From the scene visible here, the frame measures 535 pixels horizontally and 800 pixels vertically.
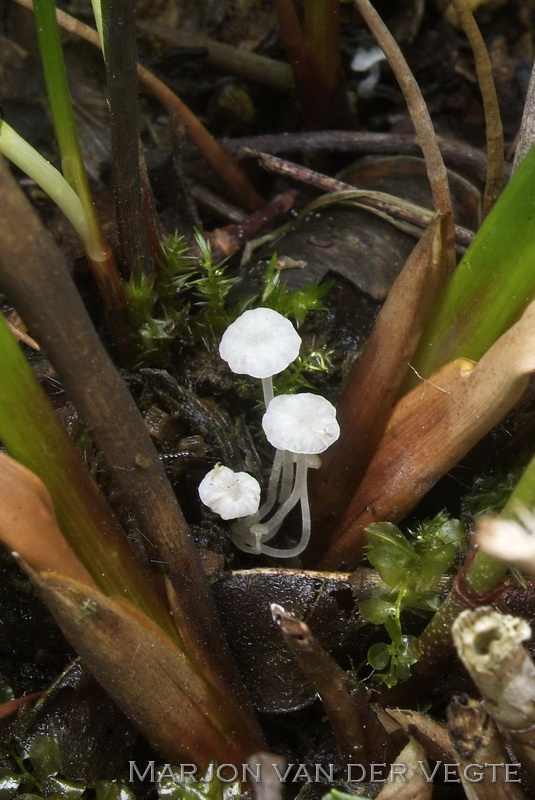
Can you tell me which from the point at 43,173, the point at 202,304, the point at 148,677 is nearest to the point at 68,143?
the point at 43,173

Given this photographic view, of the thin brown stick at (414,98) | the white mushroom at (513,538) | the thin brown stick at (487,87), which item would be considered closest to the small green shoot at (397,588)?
the white mushroom at (513,538)

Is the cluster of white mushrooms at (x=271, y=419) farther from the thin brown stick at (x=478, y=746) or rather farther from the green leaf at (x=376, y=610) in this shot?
the thin brown stick at (x=478, y=746)

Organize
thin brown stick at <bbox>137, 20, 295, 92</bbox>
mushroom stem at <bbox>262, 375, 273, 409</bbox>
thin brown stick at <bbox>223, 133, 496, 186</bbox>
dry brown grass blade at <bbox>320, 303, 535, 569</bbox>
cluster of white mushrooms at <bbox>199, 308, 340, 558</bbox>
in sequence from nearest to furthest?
dry brown grass blade at <bbox>320, 303, 535, 569</bbox> < cluster of white mushrooms at <bbox>199, 308, 340, 558</bbox> < mushroom stem at <bbox>262, 375, 273, 409</bbox> < thin brown stick at <bbox>223, 133, 496, 186</bbox> < thin brown stick at <bbox>137, 20, 295, 92</bbox>

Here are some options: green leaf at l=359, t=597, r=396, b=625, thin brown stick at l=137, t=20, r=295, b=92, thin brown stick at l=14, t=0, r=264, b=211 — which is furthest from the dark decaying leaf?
thin brown stick at l=137, t=20, r=295, b=92

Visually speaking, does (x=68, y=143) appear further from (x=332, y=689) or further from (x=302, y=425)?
(x=332, y=689)

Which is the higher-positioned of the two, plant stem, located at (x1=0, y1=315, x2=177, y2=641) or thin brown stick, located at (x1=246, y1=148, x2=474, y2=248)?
thin brown stick, located at (x1=246, y1=148, x2=474, y2=248)

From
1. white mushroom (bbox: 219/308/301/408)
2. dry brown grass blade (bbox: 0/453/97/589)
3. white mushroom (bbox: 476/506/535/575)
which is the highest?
white mushroom (bbox: 476/506/535/575)

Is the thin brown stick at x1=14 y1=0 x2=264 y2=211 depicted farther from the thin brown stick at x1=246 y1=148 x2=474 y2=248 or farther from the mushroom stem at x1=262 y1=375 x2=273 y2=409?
the mushroom stem at x1=262 y1=375 x2=273 y2=409
